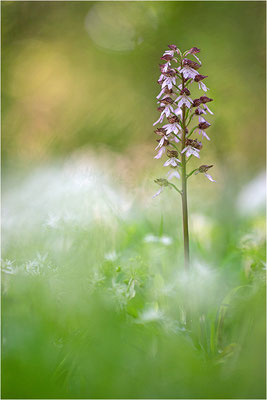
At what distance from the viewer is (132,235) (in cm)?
153

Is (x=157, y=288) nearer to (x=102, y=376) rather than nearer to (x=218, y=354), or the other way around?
(x=218, y=354)

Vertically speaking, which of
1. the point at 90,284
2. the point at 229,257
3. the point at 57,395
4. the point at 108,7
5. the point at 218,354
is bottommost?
the point at 57,395

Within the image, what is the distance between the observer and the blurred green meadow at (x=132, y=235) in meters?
0.62

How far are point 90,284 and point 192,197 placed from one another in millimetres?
1148

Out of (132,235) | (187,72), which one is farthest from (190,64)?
(132,235)

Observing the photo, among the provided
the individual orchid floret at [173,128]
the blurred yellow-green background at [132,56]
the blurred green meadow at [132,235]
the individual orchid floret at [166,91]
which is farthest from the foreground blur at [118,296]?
the blurred yellow-green background at [132,56]

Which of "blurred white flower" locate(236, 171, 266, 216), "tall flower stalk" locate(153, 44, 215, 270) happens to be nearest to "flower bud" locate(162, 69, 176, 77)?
"tall flower stalk" locate(153, 44, 215, 270)

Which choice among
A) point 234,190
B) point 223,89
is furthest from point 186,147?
point 223,89

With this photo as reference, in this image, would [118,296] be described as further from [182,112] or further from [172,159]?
[182,112]

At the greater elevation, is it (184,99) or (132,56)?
(132,56)

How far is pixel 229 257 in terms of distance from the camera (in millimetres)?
1321

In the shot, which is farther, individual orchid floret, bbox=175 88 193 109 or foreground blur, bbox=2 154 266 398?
individual orchid floret, bbox=175 88 193 109

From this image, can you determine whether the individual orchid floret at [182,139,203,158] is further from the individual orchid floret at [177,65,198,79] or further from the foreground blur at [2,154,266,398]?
the foreground blur at [2,154,266,398]

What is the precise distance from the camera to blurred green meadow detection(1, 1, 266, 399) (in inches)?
24.5
